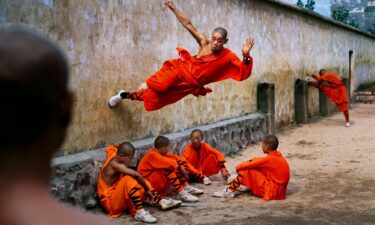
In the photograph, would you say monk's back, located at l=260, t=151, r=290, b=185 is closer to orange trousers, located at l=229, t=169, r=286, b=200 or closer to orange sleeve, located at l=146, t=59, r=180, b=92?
orange trousers, located at l=229, t=169, r=286, b=200

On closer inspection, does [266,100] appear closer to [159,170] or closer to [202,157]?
[202,157]

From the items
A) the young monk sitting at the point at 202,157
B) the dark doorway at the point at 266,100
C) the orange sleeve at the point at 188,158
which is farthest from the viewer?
the dark doorway at the point at 266,100

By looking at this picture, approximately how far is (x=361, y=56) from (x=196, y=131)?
633 inches

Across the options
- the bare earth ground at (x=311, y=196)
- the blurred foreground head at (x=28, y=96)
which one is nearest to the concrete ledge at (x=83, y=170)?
the bare earth ground at (x=311, y=196)

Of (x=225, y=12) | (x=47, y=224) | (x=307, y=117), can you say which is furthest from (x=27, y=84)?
(x=307, y=117)

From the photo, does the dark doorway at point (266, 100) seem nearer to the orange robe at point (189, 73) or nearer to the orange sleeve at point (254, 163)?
the orange sleeve at point (254, 163)

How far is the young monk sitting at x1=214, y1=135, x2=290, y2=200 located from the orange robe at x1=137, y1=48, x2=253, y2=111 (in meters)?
0.87

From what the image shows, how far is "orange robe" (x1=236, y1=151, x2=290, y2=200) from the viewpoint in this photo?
17.8ft

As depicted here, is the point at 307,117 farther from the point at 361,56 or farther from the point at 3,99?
the point at 3,99

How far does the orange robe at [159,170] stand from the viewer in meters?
5.40

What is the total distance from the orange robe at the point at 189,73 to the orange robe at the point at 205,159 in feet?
3.64

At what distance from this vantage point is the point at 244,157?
809cm

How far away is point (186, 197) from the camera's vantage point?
538 centimetres

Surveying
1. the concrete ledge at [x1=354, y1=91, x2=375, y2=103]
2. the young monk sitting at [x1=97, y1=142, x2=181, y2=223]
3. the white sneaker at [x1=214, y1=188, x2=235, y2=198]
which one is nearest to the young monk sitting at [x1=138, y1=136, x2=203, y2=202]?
the white sneaker at [x1=214, y1=188, x2=235, y2=198]
